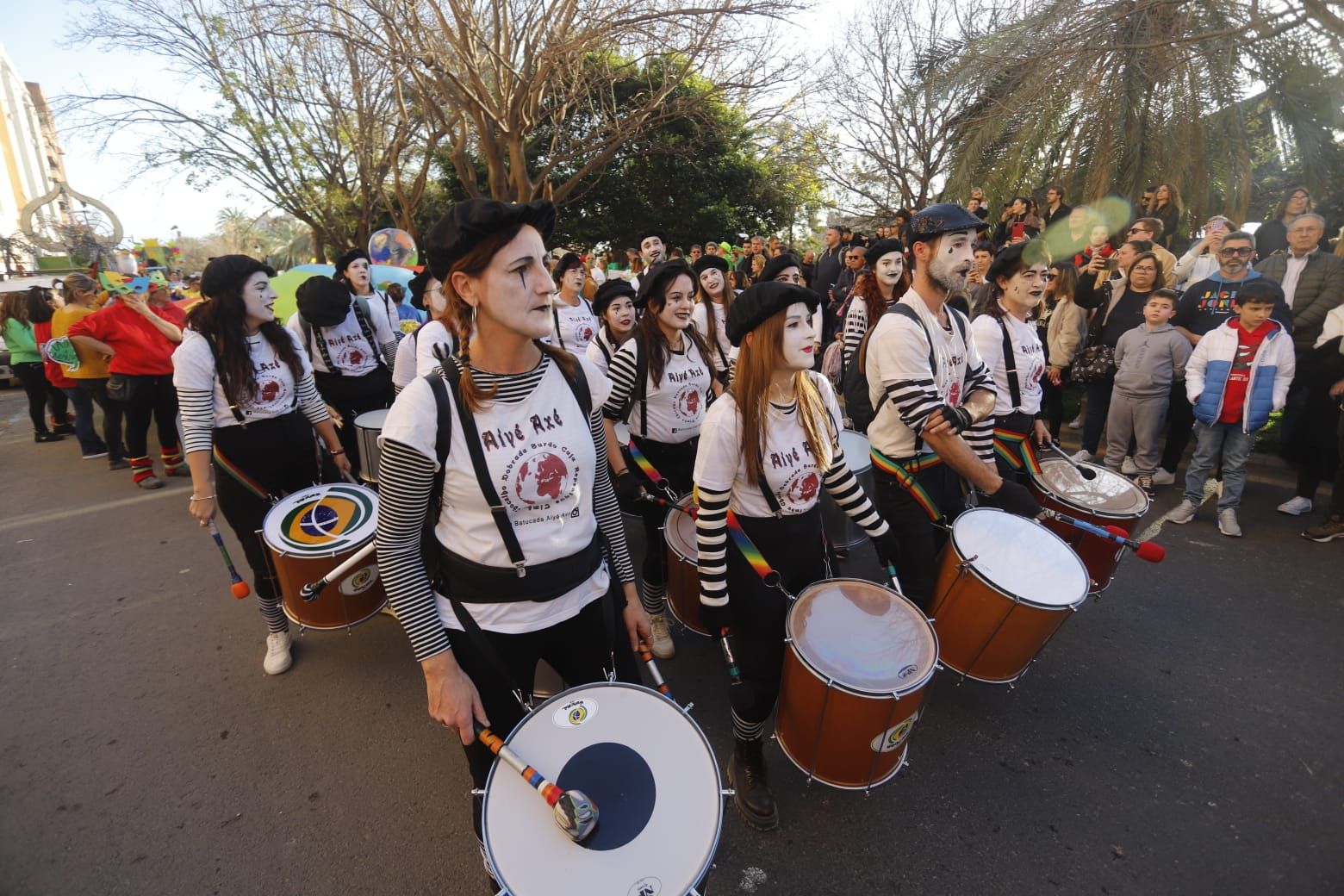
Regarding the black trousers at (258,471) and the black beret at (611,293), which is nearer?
the black trousers at (258,471)

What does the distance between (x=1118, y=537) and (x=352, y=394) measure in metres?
5.19

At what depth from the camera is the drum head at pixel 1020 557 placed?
8.28 feet

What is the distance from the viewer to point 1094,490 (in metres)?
3.44

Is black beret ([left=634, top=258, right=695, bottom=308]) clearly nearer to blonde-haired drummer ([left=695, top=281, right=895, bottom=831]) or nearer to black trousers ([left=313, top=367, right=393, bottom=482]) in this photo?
blonde-haired drummer ([left=695, top=281, right=895, bottom=831])

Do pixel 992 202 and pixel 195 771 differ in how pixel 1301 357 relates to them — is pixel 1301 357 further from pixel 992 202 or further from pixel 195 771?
pixel 195 771

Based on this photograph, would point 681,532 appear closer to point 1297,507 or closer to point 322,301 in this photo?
point 322,301

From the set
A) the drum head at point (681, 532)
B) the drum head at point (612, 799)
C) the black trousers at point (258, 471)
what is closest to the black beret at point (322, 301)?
the black trousers at point (258, 471)

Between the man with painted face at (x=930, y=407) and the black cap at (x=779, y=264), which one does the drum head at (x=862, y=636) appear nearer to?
the man with painted face at (x=930, y=407)

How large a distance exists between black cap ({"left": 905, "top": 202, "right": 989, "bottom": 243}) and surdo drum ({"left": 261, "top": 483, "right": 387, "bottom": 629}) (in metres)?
2.83

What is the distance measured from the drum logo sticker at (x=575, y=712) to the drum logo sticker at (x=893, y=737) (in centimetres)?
105

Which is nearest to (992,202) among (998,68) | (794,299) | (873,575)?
(998,68)

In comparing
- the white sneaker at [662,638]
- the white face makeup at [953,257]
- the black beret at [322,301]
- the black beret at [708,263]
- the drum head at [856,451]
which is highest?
the white face makeup at [953,257]

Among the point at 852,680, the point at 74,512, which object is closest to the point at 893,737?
the point at 852,680

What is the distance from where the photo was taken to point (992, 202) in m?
11.4
